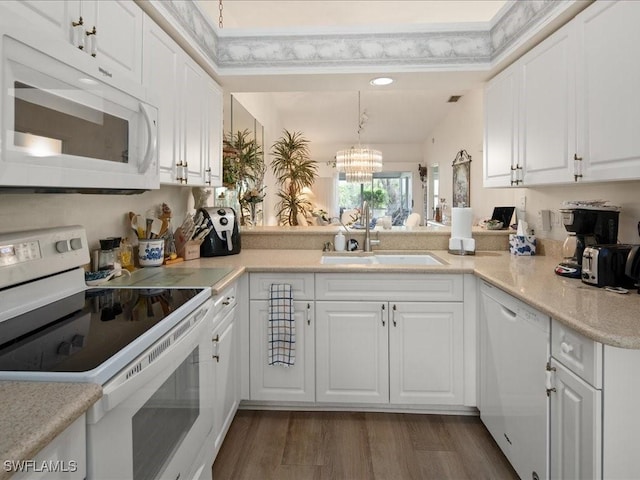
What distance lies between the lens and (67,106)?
3.46 feet

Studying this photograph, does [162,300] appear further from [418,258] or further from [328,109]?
[328,109]

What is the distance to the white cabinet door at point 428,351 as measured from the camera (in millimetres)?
2148

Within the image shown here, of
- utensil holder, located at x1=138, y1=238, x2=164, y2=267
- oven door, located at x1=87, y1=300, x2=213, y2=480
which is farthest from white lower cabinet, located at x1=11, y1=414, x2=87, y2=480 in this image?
utensil holder, located at x1=138, y1=238, x2=164, y2=267

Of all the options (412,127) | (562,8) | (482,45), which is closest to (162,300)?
(562,8)

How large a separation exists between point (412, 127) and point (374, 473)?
745cm

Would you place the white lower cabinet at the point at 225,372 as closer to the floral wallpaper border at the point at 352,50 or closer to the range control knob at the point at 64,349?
the range control knob at the point at 64,349

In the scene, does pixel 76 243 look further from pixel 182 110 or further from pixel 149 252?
pixel 182 110

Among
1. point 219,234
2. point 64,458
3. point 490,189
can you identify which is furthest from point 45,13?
point 490,189

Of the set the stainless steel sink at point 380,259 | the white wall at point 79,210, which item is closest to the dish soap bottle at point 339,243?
the stainless steel sink at point 380,259

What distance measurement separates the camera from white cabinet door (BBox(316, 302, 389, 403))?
2172 mm

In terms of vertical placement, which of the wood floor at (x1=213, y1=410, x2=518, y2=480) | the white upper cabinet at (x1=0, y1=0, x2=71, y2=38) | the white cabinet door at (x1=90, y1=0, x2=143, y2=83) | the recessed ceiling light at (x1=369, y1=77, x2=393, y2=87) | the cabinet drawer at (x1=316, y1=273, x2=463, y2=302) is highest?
the recessed ceiling light at (x1=369, y1=77, x2=393, y2=87)

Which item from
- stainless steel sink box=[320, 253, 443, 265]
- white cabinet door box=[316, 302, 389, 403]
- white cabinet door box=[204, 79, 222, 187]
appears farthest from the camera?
stainless steel sink box=[320, 253, 443, 265]

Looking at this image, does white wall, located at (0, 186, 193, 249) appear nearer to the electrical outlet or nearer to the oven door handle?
the oven door handle

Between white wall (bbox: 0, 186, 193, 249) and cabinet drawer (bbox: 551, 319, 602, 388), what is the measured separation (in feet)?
6.00
